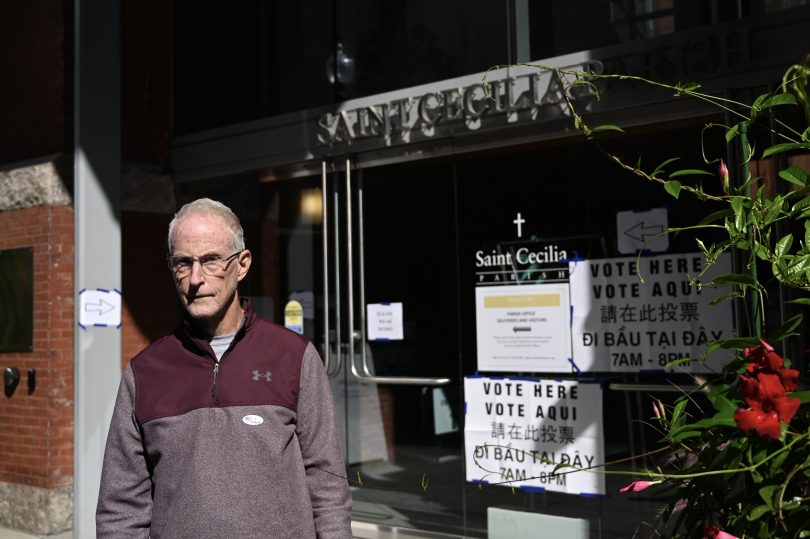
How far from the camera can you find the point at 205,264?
2664 millimetres

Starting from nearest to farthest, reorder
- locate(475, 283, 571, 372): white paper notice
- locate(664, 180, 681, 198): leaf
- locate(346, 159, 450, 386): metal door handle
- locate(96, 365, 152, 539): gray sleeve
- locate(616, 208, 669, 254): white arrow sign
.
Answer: locate(664, 180, 681, 198): leaf < locate(96, 365, 152, 539): gray sleeve < locate(616, 208, 669, 254): white arrow sign < locate(475, 283, 571, 372): white paper notice < locate(346, 159, 450, 386): metal door handle

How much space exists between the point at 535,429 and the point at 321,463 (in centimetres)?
362

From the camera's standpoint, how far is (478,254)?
644cm

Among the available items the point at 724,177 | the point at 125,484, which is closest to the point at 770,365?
the point at 724,177

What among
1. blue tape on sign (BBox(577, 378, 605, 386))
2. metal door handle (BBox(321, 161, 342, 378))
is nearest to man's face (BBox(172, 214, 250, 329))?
blue tape on sign (BBox(577, 378, 605, 386))

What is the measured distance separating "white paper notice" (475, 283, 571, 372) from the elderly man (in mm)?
3461

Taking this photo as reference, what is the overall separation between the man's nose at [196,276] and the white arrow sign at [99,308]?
4.32m

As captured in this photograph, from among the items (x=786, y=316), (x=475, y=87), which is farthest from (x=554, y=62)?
(x=786, y=316)

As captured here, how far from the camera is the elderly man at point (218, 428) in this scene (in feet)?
8.53

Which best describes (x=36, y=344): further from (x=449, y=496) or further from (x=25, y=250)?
(x=449, y=496)

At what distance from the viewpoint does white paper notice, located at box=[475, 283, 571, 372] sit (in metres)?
6.07

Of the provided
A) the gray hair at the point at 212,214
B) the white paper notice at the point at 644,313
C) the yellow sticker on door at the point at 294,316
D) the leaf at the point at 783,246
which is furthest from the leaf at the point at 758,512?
the yellow sticker on door at the point at 294,316

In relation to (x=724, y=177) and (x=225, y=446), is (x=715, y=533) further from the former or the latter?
(x=225, y=446)

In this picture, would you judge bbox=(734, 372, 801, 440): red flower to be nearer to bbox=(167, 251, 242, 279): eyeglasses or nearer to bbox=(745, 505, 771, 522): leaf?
bbox=(745, 505, 771, 522): leaf
